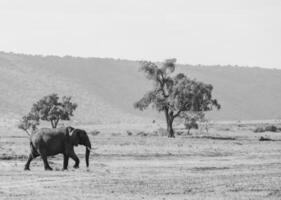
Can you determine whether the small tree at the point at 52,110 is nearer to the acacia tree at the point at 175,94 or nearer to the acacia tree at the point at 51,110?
the acacia tree at the point at 51,110

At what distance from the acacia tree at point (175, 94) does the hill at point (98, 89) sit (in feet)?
160

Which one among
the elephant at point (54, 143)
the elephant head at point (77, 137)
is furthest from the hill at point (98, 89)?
the elephant at point (54, 143)

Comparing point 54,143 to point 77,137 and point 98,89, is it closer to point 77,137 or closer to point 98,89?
point 77,137

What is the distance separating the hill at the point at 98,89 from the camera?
136m

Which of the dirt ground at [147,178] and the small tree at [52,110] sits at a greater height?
the small tree at [52,110]

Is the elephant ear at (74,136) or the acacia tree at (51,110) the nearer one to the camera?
the elephant ear at (74,136)

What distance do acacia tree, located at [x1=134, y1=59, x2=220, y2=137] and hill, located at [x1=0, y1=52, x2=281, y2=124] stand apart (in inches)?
1916

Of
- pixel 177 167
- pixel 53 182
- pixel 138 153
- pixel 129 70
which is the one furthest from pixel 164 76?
pixel 129 70

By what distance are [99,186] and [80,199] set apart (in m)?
3.15

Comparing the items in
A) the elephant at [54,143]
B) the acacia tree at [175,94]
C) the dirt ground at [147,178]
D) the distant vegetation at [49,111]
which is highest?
the acacia tree at [175,94]

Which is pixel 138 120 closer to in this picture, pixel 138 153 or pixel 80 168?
pixel 138 153

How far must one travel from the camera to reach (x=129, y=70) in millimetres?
191000

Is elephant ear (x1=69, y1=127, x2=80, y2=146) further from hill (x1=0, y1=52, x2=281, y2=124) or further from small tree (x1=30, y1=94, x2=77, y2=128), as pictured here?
hill (x1=0, y1=52, x2=281, y2=124)

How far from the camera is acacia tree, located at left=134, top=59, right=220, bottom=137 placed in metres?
69.6
